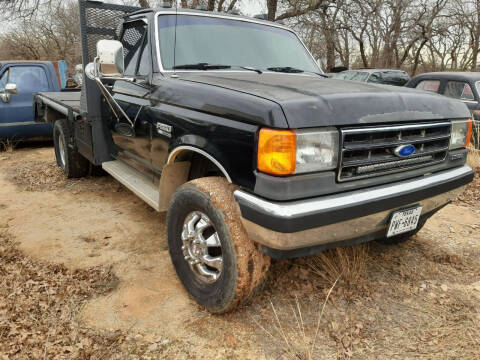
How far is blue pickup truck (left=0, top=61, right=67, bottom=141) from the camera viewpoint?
299 inches

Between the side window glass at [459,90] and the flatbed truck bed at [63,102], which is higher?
the side window glass at [459,90]

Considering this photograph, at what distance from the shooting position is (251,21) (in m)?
3.73

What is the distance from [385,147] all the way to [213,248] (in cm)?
123

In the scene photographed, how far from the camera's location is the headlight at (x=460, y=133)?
9.07ft

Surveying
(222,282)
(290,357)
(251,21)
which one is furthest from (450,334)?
(251,21)

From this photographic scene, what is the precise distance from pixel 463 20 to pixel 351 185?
1064 inches

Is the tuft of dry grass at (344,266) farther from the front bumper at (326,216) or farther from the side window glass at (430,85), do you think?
the side window glass at (430,85)

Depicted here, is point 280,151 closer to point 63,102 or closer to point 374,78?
point 63,102

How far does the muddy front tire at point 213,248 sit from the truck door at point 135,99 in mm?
900

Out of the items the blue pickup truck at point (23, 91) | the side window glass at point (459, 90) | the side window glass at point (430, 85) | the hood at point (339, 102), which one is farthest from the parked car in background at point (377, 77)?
the hood at point (339, 102)

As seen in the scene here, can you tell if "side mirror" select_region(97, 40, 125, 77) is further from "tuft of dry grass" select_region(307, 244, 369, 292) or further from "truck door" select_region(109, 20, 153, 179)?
"tuft of dry grass" select_region(307, 244, 369, 292)

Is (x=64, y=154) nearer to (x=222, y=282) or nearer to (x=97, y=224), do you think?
(x=97, y=224)

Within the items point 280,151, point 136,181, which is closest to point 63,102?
point 136,181

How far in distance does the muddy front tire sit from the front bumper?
13cm
